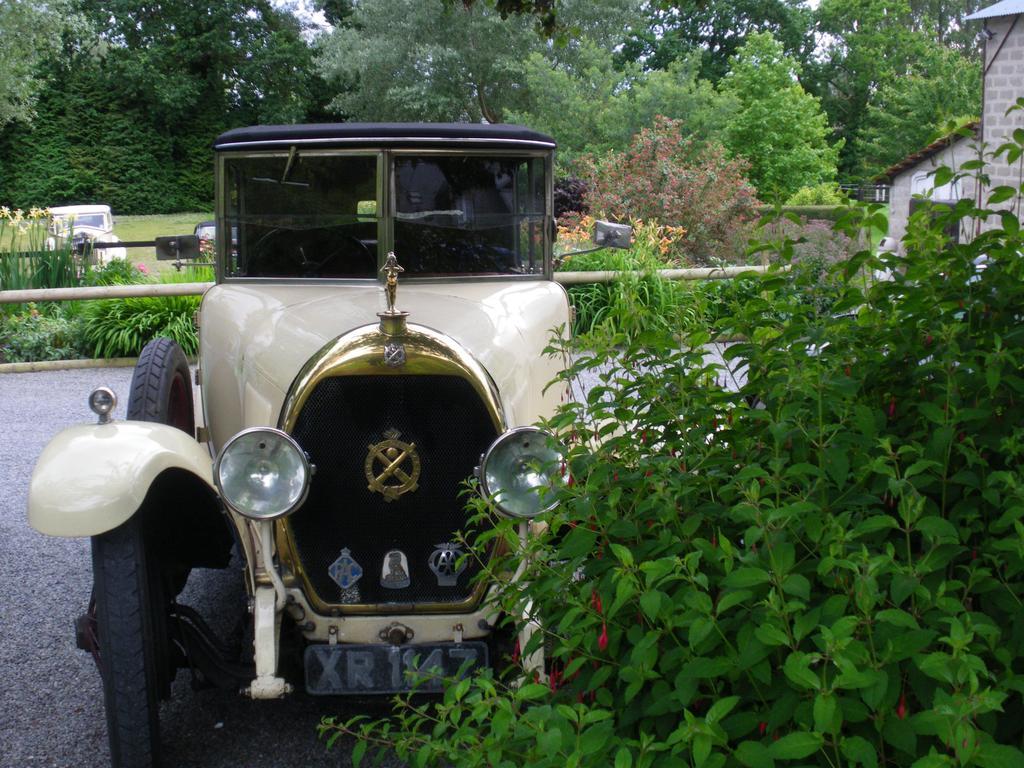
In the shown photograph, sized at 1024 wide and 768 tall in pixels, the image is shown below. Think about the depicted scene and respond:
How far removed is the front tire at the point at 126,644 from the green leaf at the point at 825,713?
2252 millimetres

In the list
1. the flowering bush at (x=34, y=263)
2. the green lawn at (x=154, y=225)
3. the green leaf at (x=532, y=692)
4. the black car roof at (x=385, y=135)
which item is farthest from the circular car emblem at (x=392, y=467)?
the green lawn at (x=154, y=225)

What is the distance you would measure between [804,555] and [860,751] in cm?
44

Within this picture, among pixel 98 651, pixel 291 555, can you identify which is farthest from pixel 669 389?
pixel 98 651

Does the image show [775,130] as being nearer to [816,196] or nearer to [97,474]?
[816,196]

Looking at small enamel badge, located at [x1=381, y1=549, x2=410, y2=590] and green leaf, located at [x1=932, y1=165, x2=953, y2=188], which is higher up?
green leaf, located at [x1=932, y1=165, x2=953, y2=188]

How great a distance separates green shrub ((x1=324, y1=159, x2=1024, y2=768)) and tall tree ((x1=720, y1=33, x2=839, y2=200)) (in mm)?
26138

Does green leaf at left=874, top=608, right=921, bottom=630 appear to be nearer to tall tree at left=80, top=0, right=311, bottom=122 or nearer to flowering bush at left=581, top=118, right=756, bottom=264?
flowering bush at left=581, top=118, right=756, bottom=264

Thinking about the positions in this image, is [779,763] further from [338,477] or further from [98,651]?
[98,651]

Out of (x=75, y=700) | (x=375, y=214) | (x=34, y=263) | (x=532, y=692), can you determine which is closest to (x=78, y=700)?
(x=75, y=700)

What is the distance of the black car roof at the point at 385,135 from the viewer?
3975 millimetres

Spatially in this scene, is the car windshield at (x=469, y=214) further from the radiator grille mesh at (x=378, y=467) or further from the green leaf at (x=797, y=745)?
the green leaf at (x=797, y=745)

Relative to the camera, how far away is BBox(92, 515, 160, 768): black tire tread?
3051 millimetres

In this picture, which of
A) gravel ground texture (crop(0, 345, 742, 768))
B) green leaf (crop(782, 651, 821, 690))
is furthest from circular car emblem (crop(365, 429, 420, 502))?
green leaf (crop(782, 651, 821, 690))

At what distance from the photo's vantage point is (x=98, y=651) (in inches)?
129
